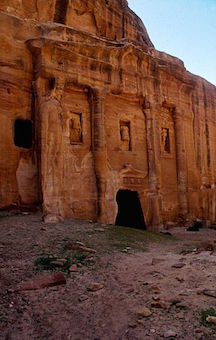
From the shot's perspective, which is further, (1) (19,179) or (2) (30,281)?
(1) (19,179)

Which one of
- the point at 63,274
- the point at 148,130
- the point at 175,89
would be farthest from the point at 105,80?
the point at 63,274

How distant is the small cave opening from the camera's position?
12.5m

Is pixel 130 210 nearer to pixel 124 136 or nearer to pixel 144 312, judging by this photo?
pixel 124 136

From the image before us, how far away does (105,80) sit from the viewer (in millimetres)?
14039

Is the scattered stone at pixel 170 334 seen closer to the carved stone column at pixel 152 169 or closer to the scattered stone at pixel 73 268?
the scattered stone at pixel 73 268

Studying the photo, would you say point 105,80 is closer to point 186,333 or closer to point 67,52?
point 67,52

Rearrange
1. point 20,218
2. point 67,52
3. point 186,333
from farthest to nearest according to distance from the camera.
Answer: point 67,52
point 20,218
point 186,333

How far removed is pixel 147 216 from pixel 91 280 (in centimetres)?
887

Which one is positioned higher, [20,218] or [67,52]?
[67,52]

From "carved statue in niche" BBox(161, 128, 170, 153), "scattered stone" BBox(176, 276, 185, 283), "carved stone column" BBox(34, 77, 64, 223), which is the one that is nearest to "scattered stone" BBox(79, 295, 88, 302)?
"scattered stone" BBox(176, 276, 185, 283)

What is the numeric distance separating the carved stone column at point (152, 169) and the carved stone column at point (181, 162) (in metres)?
1.75

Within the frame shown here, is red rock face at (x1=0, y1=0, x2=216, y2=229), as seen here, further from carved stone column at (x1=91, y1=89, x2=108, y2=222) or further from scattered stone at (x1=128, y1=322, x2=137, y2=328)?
scattered stone at (x1=128, y1=322, x2=137, y2=328)

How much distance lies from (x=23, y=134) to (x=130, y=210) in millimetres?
5706

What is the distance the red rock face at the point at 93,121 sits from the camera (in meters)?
11.9
